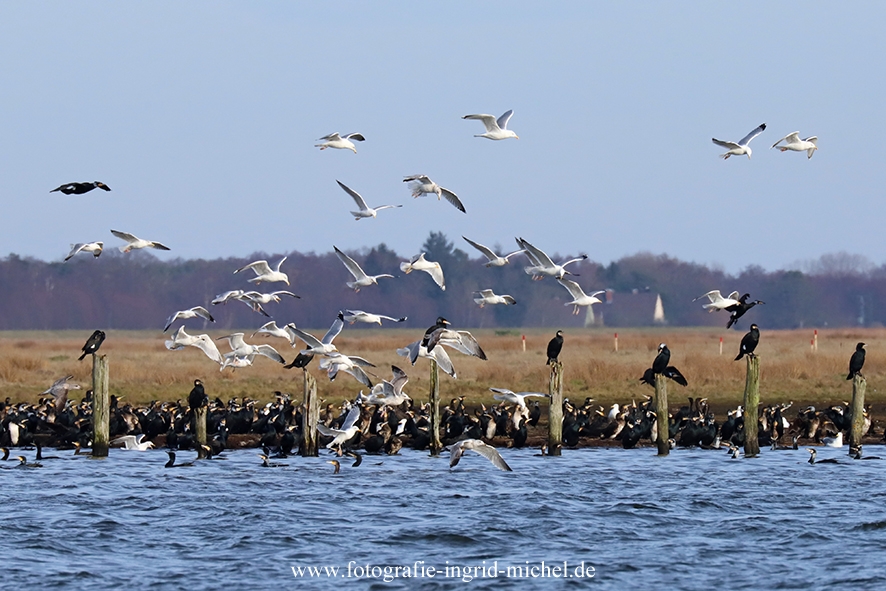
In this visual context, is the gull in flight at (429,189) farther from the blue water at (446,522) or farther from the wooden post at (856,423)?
the wooden post at (856,423)

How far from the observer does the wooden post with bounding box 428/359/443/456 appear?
74.4 feet

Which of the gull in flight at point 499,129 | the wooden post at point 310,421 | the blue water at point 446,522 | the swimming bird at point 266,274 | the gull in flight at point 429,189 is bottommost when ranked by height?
the blue water at point 446,522

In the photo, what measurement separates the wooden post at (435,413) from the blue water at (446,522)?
1.07 feet

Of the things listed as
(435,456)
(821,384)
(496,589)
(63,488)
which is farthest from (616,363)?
(496,589)

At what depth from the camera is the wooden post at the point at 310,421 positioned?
73.1 ft

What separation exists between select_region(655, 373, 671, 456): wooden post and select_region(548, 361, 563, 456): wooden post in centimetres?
155

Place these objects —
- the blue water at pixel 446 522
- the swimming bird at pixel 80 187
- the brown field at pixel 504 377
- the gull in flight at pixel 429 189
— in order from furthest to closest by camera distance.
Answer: the brown field at pixel 504 377 < the gull in flight at pixel 429 189 < the swimming bird at pixel 80 187 < the blue water at pixel 446 522

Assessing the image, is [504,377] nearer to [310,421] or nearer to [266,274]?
[310,421]

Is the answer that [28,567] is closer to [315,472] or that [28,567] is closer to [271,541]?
[271,541]

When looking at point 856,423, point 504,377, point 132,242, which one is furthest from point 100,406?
point 504,377

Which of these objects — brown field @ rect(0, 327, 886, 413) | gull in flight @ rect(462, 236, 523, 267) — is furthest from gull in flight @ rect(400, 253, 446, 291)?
brown field @ rect(0, 327, 886, 413)

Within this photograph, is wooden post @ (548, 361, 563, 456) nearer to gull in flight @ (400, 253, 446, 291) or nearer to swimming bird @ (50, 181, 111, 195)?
gull in flight @ (400, 253, 446, 291)

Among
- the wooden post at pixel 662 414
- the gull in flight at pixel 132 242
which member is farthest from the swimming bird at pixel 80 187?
the wooden post at pixel 662 414

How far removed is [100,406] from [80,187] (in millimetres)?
5271
